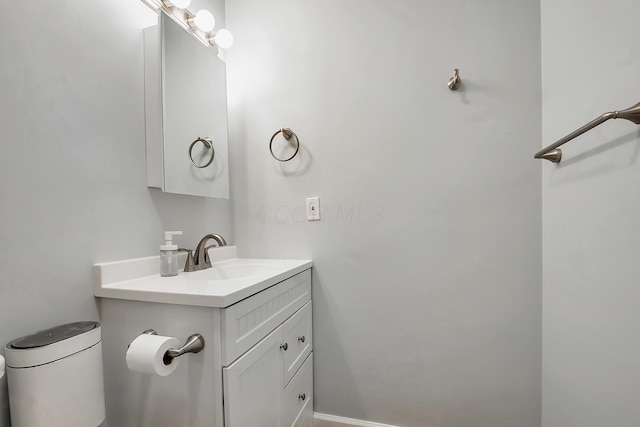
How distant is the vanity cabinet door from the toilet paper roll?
166mm

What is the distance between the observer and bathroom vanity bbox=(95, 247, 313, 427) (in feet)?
2.66

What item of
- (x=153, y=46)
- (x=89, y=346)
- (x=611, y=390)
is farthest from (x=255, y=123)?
(x=611, y=390)

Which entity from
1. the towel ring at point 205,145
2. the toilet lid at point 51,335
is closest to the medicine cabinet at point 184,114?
the towel ring at point 205,145

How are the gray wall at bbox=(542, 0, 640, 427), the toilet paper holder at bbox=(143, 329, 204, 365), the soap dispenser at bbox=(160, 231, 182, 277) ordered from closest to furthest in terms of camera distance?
the gray wall at bbox=(542, 0, 640, 427) → the toilet paper holder at bbox=(143, 329, 204, 365) → the soap dispenser at bbox=(160, 231, 182, 277)

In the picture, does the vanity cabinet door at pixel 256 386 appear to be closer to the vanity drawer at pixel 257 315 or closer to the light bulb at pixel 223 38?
the vanity drawer at pixel 257 315

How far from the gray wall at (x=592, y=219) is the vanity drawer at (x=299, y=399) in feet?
3.22

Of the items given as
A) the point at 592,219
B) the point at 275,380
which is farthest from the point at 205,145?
the point at 592,219

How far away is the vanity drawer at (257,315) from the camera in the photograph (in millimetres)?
822

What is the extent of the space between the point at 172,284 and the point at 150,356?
30 cm

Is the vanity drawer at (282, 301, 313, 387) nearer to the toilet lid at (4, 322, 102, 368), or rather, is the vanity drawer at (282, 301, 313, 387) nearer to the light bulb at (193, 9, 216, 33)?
the toilet lid at (4, 322, 102, 368)

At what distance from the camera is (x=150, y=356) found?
72 centimetres

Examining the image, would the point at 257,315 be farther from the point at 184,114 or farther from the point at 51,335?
the point at 184,114

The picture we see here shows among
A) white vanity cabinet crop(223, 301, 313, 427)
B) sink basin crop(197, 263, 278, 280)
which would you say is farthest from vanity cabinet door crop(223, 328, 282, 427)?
sink basin crop(197, 263, 278, 280)

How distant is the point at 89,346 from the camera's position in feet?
2.52
